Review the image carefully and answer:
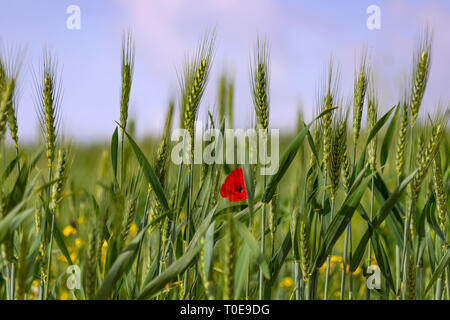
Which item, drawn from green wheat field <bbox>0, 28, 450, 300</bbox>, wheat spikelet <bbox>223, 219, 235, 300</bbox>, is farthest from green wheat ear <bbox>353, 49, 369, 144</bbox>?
wheat spikelet <bbox>223, 219, 235, 300</bbox>

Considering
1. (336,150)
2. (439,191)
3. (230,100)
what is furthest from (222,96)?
(439,191)

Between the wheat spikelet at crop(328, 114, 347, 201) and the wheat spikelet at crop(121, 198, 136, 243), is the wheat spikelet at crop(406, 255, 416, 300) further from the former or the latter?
the wheat spikelet at crop(121, 198, 136, 243)

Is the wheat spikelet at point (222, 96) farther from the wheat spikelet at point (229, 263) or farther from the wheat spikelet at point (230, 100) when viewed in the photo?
the wheat spikelet at point (229, 263)

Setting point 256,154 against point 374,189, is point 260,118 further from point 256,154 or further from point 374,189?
point 374,189

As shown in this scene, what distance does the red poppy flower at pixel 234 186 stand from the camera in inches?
54.7

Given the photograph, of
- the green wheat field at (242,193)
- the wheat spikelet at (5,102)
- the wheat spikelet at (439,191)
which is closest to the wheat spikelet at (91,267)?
the green wheat field at (242,193)

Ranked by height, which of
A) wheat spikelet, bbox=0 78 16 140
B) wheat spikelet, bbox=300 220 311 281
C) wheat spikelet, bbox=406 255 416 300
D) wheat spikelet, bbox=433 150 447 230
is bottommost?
wheat spikelet, bbox=406 255 416 300

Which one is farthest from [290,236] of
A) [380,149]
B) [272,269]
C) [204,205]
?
[380,149]

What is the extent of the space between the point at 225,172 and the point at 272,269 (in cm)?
39

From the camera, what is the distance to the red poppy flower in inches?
54.7

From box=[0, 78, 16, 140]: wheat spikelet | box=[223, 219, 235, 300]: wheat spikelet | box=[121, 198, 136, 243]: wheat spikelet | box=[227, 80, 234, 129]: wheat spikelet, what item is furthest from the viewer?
box=[227, 80, 234, 129]: wheat spikelet

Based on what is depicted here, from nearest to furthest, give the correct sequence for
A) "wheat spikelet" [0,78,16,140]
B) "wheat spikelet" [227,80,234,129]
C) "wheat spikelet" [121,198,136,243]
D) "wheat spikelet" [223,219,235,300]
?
"wheat spikelet" [223,219,235,300] → "wheat spikelet" [0,78,16,140] → "wheat spikelet" [121,198,136,243] → "wheat spikelet" [227,80,234,129]

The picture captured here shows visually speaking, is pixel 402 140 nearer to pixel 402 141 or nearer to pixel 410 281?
pixel 402 141

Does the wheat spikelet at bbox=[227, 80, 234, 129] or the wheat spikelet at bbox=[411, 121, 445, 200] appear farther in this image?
the wheat spikelet at bbox=[227, 80, 234, 129]
